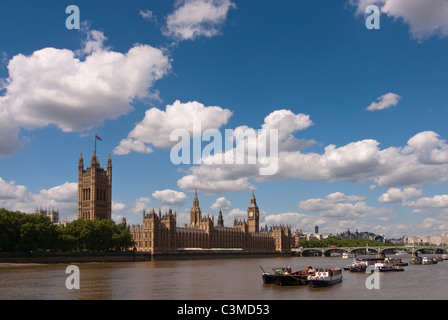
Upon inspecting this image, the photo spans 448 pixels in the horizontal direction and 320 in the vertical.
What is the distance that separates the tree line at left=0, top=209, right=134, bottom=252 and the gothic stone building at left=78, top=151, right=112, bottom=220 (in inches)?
1451

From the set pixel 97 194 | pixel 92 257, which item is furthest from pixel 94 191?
pixel 92 257

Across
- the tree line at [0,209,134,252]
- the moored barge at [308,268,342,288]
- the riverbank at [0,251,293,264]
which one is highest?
the tree line at [0,209,134,252]

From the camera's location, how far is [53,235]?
108m

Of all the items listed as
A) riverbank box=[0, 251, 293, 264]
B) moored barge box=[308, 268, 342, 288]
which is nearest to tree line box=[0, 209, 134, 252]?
riverbank box=[0, 251, 293, 264]

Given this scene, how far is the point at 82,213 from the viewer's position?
173000mm

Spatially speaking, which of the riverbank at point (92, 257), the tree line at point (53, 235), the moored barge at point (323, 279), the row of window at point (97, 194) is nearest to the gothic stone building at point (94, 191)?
the row of window at point (97, 194)

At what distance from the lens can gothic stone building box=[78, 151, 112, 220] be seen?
559ft

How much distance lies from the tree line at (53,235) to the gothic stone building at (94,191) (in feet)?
121

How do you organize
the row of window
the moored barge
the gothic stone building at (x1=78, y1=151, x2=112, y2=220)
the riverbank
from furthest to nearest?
1. the row of window
2. the gothic stone building at (x1=78, y1=151, x2=112, y2=220)
3. the riverbank
4. the moored barge

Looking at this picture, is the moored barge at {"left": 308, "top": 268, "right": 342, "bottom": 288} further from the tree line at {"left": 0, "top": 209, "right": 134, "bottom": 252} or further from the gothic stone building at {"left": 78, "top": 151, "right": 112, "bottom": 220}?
the gothic stone building at {"left": 78, "top": 151, "right": 112, "bottom": 220}

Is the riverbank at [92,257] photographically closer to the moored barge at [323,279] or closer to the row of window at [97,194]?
the row of window at [97,194]

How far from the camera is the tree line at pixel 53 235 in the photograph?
97.3 meters
